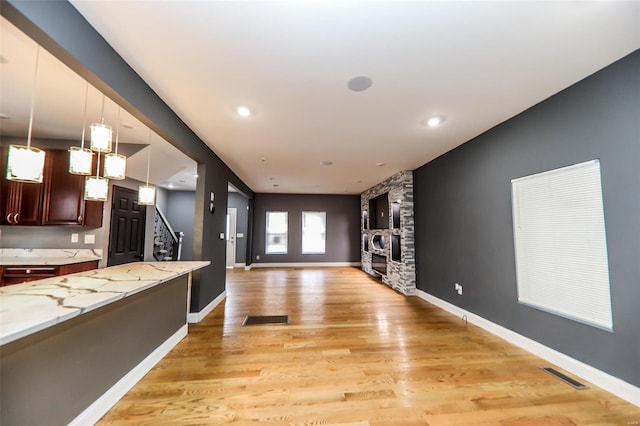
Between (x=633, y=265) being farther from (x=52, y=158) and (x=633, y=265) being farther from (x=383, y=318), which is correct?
(x=52, y=158)

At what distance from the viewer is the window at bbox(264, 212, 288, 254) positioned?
865cm

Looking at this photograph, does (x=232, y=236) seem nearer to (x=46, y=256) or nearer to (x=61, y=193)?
(x=46, y=256)

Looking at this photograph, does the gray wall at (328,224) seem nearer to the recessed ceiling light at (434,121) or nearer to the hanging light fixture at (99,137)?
the recessed ceiling light at (434,121)

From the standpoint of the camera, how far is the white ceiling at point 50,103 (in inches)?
72.1

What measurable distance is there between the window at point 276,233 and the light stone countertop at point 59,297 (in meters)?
6.42

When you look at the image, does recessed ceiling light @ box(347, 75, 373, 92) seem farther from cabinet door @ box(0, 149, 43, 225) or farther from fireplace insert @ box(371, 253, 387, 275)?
fireplace insert @ box(371, 253, 387, 275)

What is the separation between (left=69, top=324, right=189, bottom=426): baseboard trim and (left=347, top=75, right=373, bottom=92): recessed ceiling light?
2974 millimetres

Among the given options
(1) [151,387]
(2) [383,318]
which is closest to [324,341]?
(2) [383,318]

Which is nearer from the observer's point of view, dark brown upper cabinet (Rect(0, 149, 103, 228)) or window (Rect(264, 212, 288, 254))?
dark brown upper cabinet (Rect(0, 149, 103, 228))

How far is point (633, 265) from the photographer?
73.8 inches

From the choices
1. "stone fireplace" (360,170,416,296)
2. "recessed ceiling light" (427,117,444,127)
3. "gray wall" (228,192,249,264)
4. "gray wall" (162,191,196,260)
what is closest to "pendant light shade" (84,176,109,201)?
"recessed ceiling light" (427,117,444,127)

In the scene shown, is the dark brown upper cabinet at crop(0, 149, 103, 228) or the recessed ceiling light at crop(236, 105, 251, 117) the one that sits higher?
the recessed ceiling light at crop(236, 105, 251, 117)

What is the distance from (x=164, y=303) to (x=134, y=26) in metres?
2.34

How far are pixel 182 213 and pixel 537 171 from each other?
8.62 m
